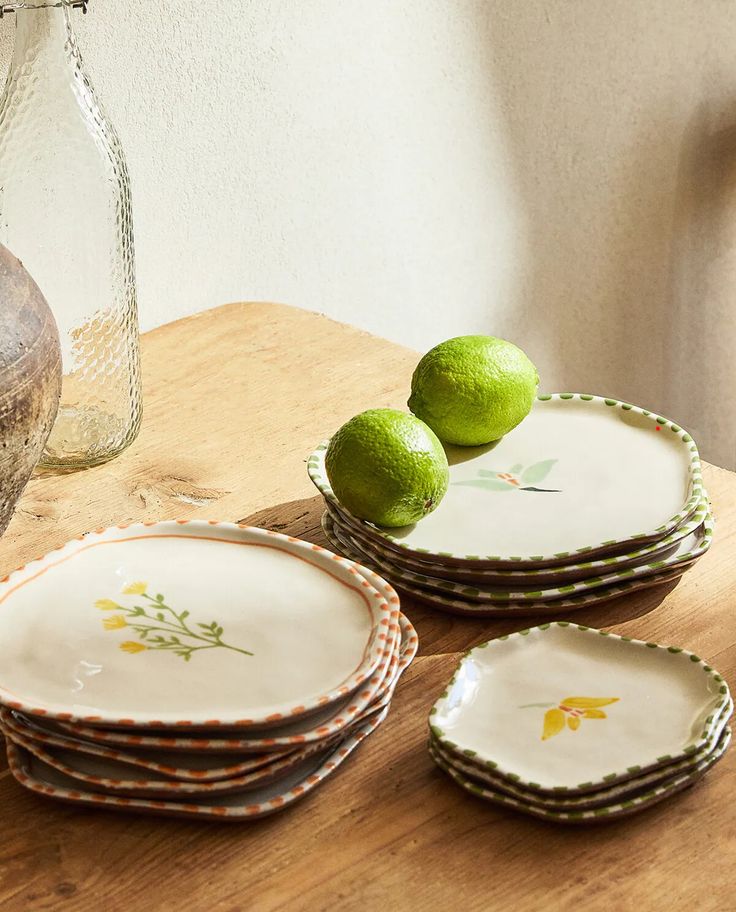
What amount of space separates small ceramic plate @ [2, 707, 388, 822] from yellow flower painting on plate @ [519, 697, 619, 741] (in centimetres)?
12

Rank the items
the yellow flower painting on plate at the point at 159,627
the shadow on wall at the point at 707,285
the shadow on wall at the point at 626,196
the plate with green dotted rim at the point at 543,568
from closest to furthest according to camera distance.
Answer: the yellow flower painting on plate at the point at 159,627
the plate with green dotted rim at the point at 543,568
the shadow on wall at the point at 626,196
the shadow on wall at the point at 707,285

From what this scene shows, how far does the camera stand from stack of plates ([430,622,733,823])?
0.60 meters

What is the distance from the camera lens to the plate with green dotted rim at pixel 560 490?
78cm

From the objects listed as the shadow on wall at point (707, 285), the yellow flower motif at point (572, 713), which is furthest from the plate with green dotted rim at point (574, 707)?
the shadow on wall at point (707, 285)

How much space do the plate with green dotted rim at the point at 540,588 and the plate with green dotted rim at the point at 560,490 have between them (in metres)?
0.02

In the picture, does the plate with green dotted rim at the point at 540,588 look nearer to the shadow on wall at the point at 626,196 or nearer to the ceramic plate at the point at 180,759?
the ceramic plate at the point at 180,759

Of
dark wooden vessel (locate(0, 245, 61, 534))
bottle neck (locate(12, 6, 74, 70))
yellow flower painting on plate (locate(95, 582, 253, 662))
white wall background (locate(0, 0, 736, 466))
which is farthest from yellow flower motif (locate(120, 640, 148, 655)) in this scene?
white wall background (locate(0, 0, 736, 466))

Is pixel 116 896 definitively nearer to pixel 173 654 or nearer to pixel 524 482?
pixel 173 654

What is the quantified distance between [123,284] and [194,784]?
579 mm

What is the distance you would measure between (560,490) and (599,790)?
301 mm

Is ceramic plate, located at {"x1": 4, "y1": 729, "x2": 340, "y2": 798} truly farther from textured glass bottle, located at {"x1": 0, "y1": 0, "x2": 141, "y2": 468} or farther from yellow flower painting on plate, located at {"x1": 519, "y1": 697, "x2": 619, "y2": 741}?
textured glass bottle, located at {"x1": 0, "y1": 0, "x2": 141, "y2": 468}

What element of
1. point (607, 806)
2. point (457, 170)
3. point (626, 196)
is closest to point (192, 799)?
point (607, 806)

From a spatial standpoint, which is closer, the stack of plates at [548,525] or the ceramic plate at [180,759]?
the ceramic plate at [180,759]

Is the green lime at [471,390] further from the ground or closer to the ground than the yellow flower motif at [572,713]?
further from the ground
